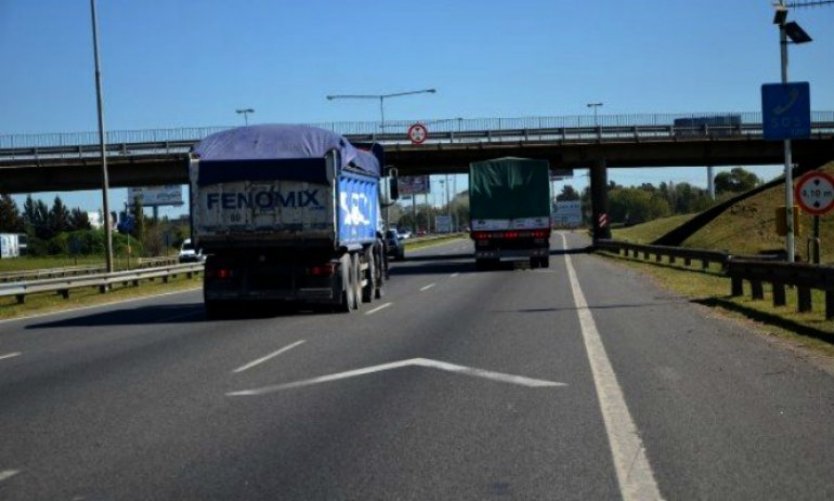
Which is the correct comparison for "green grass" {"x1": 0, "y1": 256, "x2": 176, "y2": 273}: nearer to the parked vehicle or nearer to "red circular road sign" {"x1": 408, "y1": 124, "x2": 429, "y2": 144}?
the parked vehicle

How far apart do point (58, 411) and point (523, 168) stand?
2969 centimetres

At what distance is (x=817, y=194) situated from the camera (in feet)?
62.5

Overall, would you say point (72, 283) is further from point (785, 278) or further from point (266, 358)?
point (785, 278)

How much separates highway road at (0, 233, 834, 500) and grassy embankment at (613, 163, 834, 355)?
841 millimetres

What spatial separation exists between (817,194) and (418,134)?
119ft

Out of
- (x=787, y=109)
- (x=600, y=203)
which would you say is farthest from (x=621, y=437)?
(x=600, y=203)

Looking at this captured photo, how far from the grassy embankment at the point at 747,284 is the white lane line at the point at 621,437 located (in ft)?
10.7

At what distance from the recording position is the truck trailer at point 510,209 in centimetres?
3738

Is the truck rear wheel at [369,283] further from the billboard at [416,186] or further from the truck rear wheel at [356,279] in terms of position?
the billboard at [416,186]

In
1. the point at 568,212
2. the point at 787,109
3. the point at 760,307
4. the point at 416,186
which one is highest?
the point at 416,186

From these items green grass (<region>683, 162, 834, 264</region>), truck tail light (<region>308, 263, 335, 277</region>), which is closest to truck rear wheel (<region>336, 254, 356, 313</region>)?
truck tail light (<region>308, 263, 335, 277</region>)

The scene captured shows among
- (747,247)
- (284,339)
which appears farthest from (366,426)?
(747,247)

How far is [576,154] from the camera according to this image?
5703 cm

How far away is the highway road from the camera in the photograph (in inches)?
262
